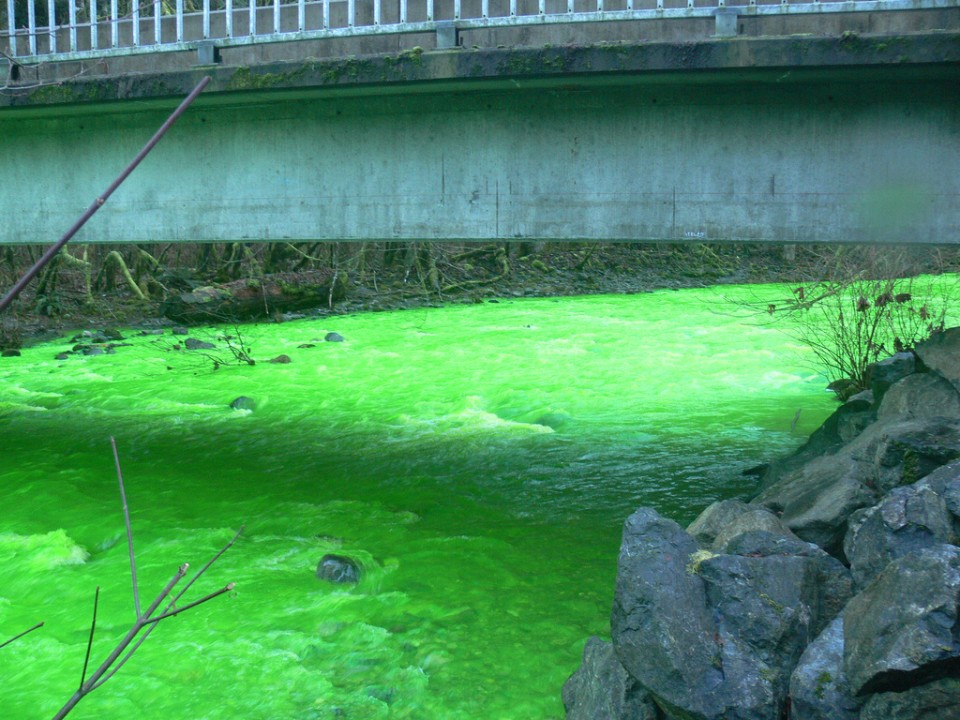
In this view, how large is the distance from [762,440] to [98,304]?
13.8m

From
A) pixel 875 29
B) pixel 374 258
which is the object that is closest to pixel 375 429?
pixel 875 29

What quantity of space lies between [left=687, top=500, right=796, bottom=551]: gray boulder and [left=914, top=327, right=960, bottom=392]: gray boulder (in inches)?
67.4

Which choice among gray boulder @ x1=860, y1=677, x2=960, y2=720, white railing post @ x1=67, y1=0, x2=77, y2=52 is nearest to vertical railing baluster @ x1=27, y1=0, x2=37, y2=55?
white railing post @ x1=67, y1=0, x2=77, y2=52

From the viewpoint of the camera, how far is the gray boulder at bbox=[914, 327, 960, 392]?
5.79 metres

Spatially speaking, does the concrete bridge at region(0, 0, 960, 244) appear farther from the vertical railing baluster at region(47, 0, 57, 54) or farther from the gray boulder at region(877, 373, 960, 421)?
the gray boulder at region(877, 373, 960, 421)

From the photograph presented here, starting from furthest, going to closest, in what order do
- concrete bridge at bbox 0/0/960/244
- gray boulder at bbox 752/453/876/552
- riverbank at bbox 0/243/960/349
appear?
riverbank at bbox 0/243/960/349, concrete bridge at bbox 0/0/960/244, gray boulder at bbox 752/453/876/552

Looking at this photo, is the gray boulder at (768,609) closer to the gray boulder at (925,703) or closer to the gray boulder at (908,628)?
the gray boulder at (908,628)

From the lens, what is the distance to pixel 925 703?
125 inches

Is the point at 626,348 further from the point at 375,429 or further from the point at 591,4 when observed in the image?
the point at 591,4

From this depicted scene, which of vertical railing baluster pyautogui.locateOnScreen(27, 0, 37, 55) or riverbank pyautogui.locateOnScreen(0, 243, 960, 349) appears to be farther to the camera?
riverbank pyautogui.locateOnScreen(0, 243, 960, 349)

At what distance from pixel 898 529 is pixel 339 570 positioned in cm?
347

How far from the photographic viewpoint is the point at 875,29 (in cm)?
585

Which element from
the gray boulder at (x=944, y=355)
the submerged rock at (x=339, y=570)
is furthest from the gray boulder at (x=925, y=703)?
the submerged rock at (x=339, y=570)

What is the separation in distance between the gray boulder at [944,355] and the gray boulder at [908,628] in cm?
262
